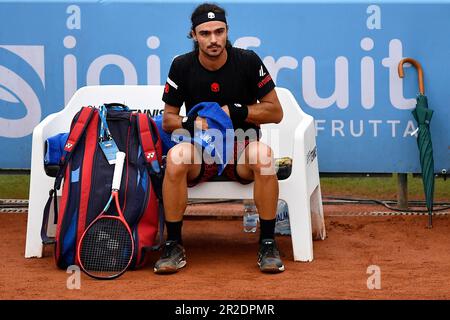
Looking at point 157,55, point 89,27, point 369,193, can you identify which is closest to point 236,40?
point 157,55

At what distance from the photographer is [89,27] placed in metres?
7.33

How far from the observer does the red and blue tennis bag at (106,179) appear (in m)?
5.64

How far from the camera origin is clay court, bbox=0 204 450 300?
16.4ft

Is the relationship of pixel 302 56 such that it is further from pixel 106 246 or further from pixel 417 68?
pixel 106 246

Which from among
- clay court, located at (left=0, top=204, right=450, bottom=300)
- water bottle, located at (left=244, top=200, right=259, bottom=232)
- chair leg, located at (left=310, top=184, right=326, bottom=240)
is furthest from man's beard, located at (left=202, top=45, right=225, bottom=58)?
water bottle, located at (left=244, top=200, right=259, bottom=232)

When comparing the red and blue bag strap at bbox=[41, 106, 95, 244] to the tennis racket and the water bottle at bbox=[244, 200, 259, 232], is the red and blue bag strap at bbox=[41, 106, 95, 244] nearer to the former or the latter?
the tennis racket

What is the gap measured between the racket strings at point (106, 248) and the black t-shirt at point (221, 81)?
0.83 meters

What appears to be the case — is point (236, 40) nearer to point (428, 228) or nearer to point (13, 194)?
point (428, 228)

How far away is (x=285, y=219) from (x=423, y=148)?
3.58 ft

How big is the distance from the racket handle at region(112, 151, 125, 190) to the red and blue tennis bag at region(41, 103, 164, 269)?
0.13 ft

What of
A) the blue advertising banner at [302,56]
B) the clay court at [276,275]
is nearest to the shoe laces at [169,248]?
the clay court at [276,275]

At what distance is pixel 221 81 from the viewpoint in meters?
5.85

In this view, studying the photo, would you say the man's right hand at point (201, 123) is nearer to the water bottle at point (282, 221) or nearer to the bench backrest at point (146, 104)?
the bench backrest at point (146, 104)

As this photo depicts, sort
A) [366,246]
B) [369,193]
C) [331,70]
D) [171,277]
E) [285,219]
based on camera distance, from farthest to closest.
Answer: [369,193] < [331,70] < [285,219] < [366,246] < [171,277]
